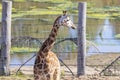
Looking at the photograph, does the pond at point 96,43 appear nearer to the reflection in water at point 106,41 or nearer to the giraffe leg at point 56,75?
the reflection in water at point 106,41

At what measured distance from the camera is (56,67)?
20.0ft

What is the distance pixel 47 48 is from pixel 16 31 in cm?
761

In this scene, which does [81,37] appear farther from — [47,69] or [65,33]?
[65,33]

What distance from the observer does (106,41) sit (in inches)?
518

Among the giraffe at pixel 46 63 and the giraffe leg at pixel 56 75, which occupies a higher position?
the giraffe at pixel 46 63

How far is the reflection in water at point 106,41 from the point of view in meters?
12.2

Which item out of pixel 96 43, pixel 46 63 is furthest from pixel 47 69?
pixel 96 43

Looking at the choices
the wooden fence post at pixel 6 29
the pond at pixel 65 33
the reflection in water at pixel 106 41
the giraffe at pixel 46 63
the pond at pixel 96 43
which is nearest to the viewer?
the giraffe at pixel 46 63

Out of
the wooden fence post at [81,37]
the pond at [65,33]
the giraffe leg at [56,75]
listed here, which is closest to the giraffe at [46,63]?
the giraffe leg at [56,75]

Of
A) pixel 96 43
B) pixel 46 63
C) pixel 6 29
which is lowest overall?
pixel 96 43

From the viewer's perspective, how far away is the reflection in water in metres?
12.2

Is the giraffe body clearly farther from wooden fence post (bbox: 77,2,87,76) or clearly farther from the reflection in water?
the reflection in water

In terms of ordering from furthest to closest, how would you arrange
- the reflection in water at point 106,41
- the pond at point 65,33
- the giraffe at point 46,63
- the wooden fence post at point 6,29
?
1. the reflection in water at point 106,41
2. the pond at point 65,33
3. the wooden fence post at point 6,29
4. the giraffe at point 46,63

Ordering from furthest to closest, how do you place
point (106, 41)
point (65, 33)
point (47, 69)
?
1. point (65, 33)
2. point (106, 41)
3. point (47, 69)
